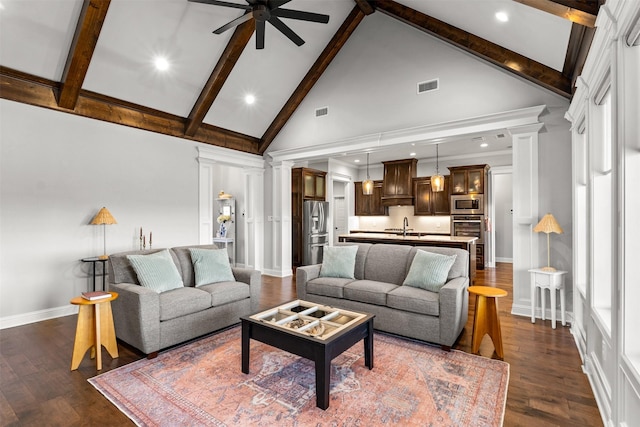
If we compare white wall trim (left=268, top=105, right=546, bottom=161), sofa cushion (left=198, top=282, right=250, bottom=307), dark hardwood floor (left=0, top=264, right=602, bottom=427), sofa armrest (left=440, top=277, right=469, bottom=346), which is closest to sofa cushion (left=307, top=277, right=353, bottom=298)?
sofa cushion (left=198, top=282, right=250, bottom=307)

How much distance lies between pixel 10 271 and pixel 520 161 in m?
6.49

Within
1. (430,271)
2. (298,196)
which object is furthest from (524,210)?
(298,196)

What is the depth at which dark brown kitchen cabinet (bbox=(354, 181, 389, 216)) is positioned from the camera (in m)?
9.28

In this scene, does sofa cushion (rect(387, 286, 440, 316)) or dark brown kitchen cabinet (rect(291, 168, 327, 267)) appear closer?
sofa cushion (rect(387, 286, 440, 316))

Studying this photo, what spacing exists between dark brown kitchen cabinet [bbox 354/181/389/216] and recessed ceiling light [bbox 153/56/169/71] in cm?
613

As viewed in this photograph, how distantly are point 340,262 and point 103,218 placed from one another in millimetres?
3244

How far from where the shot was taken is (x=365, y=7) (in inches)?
205

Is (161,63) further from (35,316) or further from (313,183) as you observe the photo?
(313,183)

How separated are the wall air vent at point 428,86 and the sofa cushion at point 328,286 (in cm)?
315

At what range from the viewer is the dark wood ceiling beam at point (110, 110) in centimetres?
392

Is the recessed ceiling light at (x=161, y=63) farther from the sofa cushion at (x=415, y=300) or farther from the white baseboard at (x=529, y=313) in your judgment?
the white baseboard at (x=529, y=313)

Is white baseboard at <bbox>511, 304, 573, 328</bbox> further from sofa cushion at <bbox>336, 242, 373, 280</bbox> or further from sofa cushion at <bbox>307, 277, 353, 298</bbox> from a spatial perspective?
sofa cushion at <bbox>307, 277, 353, 298</bbox>

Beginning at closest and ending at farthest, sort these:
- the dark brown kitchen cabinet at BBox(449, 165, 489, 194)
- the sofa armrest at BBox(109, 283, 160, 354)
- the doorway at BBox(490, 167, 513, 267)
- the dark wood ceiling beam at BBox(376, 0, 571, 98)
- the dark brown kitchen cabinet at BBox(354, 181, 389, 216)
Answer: the sofa armrest at BBox(109, 283, 160, 354) < the dark wood ceiling beam at BBox(376, 0, 571, 98) < the dark brown kitchen cabinet at BBox(449, 165, 489, 194) < the doorway at BBox(490, 167, 513, 267) < the dark brown kitchen cabinet at BBox(354, 181, 389, 216)

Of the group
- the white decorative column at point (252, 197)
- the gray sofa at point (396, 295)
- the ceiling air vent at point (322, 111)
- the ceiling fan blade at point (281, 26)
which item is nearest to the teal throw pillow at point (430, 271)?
the gray sofa at point (396, 295)
